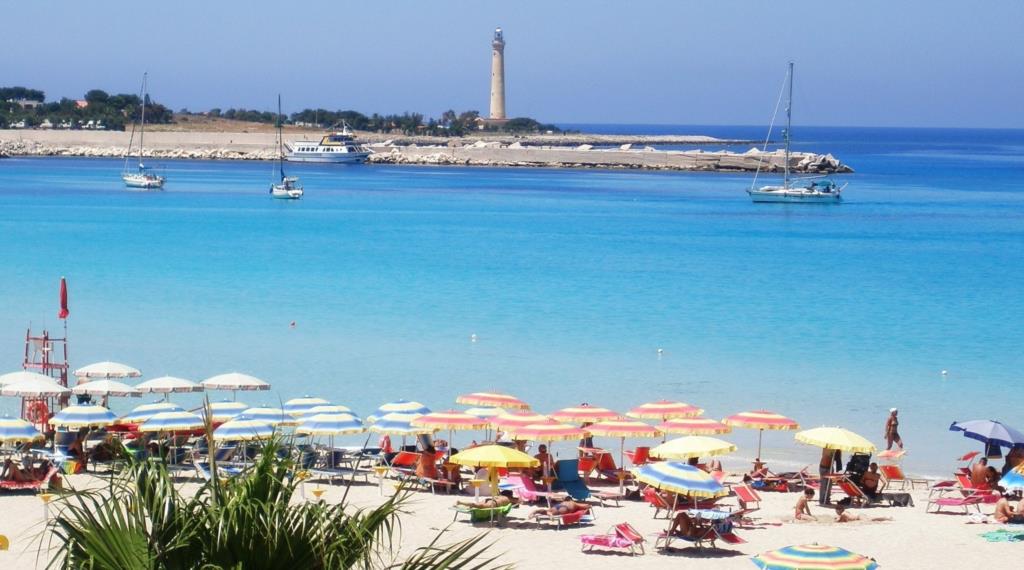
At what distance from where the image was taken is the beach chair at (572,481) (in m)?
14.4

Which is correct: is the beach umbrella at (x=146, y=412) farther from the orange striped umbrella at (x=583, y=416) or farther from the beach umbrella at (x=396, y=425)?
the orange striped umbrella at (x=583, y=416)

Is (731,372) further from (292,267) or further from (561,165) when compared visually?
(561,165)

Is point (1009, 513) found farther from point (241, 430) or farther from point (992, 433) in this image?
point (241, 430)

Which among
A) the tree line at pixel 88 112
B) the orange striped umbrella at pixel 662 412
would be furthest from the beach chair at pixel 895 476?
the tree line at pixel 88 112

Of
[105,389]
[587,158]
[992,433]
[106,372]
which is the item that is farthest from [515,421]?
[587,158]

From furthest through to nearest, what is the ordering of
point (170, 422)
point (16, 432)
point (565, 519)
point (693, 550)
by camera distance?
1. point (170, 422)
2. point (16, 432)
3. point (565, 519)
4. point (693, 550)

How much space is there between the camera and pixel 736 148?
559ft

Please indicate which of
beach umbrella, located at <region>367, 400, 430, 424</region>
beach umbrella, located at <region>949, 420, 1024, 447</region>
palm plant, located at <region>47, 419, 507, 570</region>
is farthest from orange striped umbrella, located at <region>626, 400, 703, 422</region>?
palm plant, located at <region>47, 419, 507, 570</region>

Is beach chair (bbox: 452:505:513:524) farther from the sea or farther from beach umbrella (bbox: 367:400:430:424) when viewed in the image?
the sea

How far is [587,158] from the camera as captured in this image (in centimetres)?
12512

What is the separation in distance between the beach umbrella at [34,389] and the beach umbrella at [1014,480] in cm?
1139

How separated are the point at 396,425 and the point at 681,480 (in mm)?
4595

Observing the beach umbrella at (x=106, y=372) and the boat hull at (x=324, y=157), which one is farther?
the boat hull at (x=324, y=157)

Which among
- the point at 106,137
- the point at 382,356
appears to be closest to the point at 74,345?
the point at 382,356
